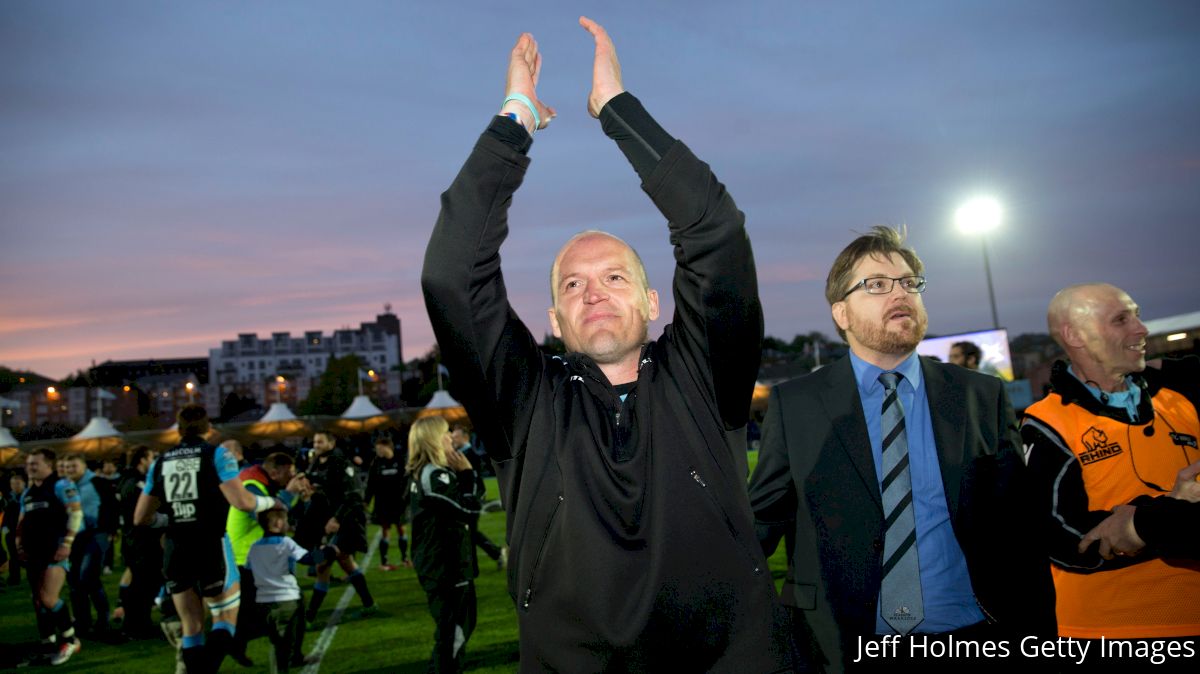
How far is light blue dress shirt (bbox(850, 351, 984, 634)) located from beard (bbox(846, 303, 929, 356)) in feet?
0.31

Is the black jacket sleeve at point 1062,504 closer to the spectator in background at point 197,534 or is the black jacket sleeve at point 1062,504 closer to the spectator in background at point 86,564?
the spectator in background at point 197,534

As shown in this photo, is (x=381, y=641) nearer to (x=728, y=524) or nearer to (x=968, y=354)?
(x=968, y=354)

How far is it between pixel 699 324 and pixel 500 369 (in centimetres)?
58

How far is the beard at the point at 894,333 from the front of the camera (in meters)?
3.55

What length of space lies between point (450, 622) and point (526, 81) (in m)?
6.03

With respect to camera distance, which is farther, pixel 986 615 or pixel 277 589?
pixel 277 589

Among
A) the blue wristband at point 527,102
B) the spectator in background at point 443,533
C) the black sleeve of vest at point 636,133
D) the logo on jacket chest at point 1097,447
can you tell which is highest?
the blue wristband at point 527,102

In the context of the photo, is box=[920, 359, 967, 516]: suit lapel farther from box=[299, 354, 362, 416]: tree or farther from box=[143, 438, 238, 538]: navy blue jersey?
box=[299, 354, 362, 416]: tree

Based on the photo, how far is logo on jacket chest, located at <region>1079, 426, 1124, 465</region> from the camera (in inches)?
140

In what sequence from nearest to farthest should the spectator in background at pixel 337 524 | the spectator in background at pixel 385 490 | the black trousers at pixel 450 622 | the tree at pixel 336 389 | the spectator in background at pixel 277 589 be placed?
1. the black trousers at pixel 450 622
2. the spectator in background at pixel 277 589
3. the spectator in background at pixel 337 524
4. the spectator in background at pixel 385 490
5. the tree at pixel 336 389

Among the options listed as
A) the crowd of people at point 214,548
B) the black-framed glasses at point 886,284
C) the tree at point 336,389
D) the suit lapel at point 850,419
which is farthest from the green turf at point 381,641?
the tree at point 336,389

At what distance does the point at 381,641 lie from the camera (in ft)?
31.7

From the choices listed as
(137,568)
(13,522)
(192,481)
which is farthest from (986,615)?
(13,522)

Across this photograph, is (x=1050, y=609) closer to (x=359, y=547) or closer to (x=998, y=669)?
(x=998, y=669)
